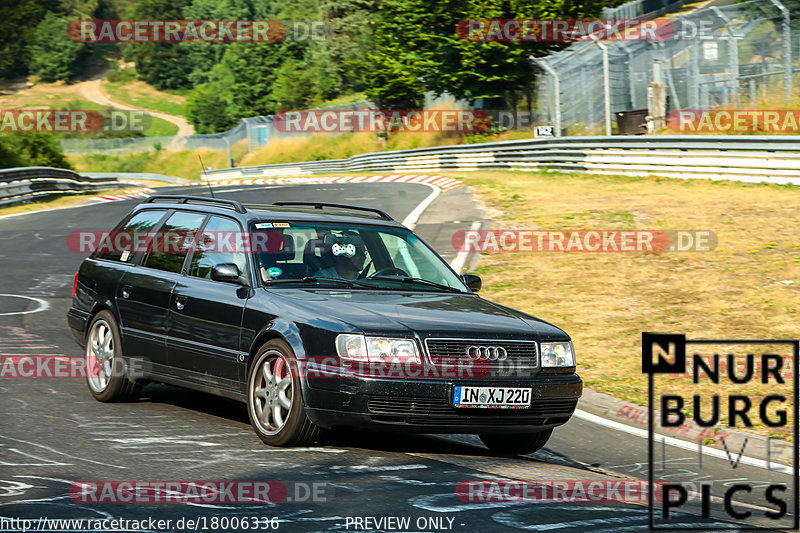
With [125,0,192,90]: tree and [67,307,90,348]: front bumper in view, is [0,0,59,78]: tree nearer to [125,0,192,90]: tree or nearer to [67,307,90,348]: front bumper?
[125,0,192,90]: tree

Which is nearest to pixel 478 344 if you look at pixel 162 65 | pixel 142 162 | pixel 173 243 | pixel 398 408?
pixel 398 408

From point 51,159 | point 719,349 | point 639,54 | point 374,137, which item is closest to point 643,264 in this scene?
point 719,349

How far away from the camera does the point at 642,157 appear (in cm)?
2795

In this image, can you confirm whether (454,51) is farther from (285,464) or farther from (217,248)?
(285,464)

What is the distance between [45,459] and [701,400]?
5.91 metres

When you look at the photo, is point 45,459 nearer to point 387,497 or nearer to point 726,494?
point 387,497

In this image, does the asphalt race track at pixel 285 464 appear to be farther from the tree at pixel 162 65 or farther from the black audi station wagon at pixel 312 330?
the tree at pixel 162 65

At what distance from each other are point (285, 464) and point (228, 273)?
5.54ft

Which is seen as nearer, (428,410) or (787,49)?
(428,410)

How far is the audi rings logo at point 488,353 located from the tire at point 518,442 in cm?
85

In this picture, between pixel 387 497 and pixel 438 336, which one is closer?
pixel 387 497

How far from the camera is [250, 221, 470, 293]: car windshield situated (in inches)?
308

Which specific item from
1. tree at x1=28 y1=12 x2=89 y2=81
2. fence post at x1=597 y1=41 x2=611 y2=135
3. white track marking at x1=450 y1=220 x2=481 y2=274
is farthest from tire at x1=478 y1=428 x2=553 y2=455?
tree at x1=28 y1=12 x2=89 y2=81

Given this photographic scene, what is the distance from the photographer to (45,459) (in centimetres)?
650
